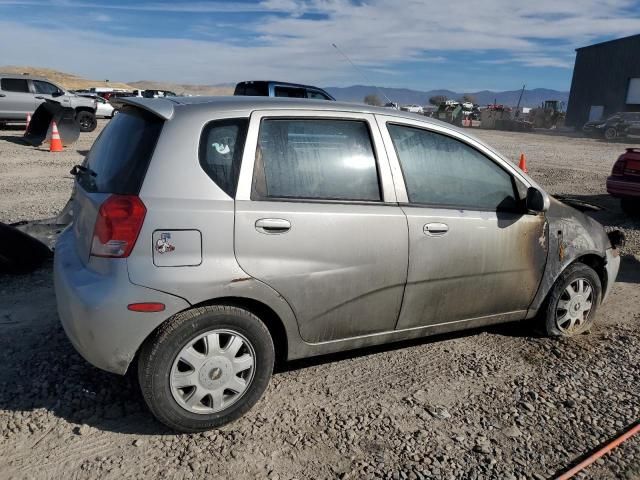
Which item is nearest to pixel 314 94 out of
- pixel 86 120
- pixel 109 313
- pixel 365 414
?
pixel 86 120

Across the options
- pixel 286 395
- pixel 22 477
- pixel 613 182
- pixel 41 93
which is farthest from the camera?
pixel 41 93

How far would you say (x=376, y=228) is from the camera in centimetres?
315

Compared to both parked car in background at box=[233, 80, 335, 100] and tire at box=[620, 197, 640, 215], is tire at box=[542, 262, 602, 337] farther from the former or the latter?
parked car in background at box=[233, 80, 335, 100]

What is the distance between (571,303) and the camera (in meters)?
4.16

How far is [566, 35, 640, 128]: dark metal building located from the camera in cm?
4481

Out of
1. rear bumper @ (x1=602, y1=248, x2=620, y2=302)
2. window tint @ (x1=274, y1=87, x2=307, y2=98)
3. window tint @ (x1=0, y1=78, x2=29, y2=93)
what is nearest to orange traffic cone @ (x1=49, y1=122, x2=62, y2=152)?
window tint @ (x1=0, y1=78, x2=29, y2=93)

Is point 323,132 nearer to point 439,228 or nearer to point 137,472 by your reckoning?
point 439,228

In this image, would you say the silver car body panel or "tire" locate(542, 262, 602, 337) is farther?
"tire" locate(542, 262, 602, 337)

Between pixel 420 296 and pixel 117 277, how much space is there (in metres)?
1.78

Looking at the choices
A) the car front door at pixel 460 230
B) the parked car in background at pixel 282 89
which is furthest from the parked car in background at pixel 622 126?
the car front door at pixel 460 230

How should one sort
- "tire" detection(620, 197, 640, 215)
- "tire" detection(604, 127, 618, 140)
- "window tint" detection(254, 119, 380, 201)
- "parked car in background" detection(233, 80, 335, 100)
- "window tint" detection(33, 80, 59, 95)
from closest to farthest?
1. "window tint" detection(254, 119, 380, 201)
2. "tire" detection(620, 197, 640, 215)
3. "parked car in background" detection(233, 80, 335, 100)
4. "window tint" detection(33, 80, 59, 95)
5. "tire" detection(604, 127, 618, 140)

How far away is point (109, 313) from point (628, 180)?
323 inches

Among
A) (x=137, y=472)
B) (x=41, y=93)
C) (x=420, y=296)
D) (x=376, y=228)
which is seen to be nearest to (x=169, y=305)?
(x=137, y=472)

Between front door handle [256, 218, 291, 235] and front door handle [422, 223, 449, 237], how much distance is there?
0.91 m
